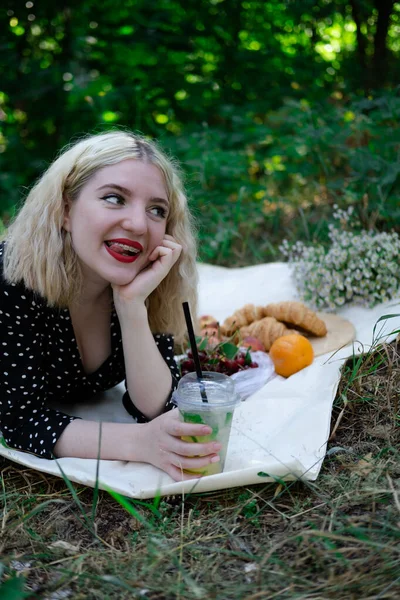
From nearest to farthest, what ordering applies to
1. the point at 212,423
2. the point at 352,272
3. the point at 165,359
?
1. the point at 212,423
2. the point at 165,359
3. the point at 352,272

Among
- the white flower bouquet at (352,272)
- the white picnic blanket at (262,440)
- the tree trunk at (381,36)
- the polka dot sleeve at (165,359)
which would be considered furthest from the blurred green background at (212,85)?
the polka dot sleeve at (165,359)

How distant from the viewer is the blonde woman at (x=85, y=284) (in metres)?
1.90

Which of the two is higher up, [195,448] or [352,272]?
[195,448]

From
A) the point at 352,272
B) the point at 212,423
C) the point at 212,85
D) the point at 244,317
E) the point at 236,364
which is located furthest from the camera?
the point at 212,85

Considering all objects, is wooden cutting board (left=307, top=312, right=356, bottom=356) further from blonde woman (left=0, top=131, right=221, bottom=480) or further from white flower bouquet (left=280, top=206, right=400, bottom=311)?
blonde woman (left=0, top=131, right=221, bottom=480)

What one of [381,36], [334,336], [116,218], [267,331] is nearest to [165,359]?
[116,218]

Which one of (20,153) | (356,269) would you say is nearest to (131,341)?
(356,269)

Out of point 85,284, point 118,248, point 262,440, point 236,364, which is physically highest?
point 118,248

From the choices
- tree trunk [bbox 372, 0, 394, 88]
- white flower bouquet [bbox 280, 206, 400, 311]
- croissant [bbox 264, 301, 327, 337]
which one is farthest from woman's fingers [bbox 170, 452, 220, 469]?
tree trunk [bbox 372, 0, 394, 88]

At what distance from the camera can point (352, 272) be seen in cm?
322

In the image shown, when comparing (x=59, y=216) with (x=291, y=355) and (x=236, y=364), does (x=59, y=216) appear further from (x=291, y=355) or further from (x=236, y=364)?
(x=291, y=355)

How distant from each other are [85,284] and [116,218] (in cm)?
36

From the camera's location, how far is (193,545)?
1521mm

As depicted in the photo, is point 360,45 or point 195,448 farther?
point 360,45
